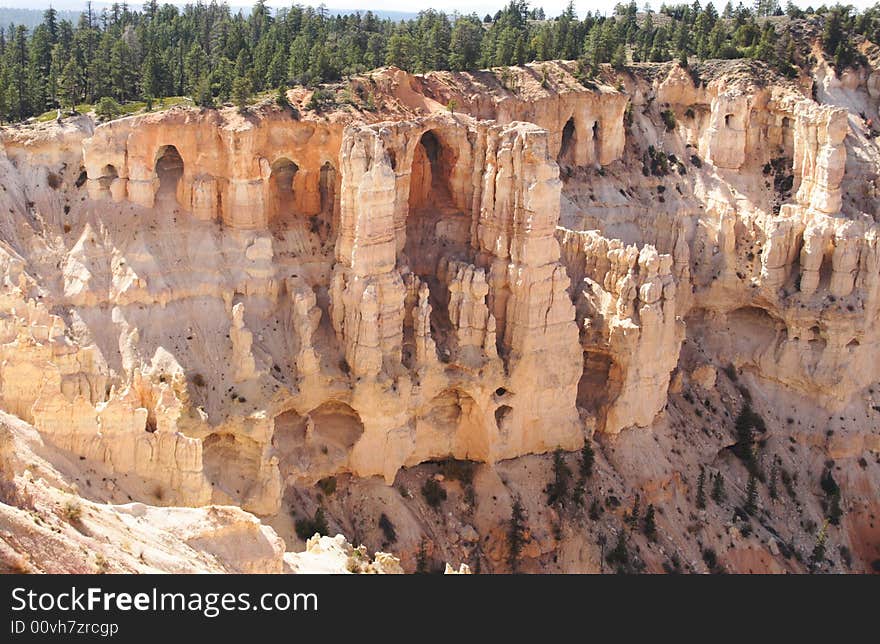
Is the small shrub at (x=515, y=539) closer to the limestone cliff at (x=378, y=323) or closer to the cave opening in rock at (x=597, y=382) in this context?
the limestone cliff at (x=378, y=323)

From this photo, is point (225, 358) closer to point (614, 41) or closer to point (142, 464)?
point (142, 464)

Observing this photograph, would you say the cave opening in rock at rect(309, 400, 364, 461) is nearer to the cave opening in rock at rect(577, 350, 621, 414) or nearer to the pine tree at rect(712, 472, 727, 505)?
the cave opening in rock at rect(577, 350, 621, 414)

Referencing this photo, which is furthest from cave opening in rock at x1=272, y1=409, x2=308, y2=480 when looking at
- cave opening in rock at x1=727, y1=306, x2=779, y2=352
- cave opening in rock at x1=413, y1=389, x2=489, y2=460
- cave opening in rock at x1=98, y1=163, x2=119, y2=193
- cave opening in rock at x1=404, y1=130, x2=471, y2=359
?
cave opening in rock at x1=727, y1=306, x2=779, y2=352

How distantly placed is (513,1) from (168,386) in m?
83.2

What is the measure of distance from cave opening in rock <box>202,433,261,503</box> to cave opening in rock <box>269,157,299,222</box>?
1088cm

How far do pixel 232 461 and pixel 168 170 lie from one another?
46.0ft

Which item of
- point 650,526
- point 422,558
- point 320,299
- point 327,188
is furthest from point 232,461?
point 650,526

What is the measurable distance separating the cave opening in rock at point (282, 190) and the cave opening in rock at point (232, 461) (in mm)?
10877

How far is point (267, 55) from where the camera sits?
6481 cm

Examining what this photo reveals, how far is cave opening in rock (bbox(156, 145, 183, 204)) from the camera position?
159 ft

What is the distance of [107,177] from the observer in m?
47.3

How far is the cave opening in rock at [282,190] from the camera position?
165 ft

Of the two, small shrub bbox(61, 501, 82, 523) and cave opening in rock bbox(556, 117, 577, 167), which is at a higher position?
cave opening in rock bbox(556, 117, 577, 167)
